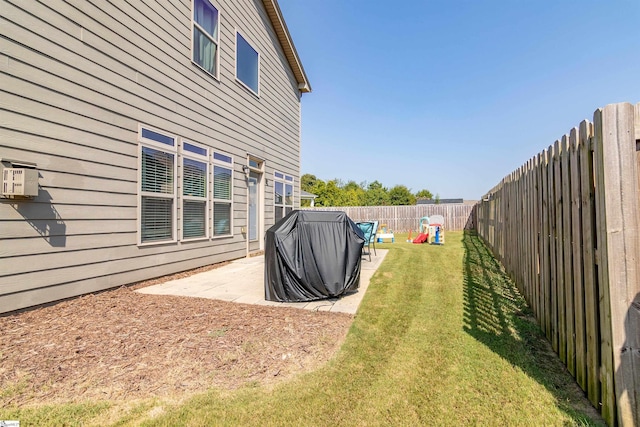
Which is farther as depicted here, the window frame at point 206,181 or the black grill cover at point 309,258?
the window frame at point 206,181

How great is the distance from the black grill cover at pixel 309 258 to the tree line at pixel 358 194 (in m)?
23.4

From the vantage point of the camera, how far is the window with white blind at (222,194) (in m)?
6.65

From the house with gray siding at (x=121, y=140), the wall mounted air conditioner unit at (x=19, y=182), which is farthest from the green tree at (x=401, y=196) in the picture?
the wall mounted air conditioner unit at (x=19, y=182)

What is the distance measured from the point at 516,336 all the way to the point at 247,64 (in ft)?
27.2

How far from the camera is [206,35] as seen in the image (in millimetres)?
6398

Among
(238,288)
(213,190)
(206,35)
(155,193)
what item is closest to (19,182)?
(155,193)

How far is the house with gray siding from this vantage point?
3.37 meters

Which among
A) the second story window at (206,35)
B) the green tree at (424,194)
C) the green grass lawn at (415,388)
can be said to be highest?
the green tree at (424,194)

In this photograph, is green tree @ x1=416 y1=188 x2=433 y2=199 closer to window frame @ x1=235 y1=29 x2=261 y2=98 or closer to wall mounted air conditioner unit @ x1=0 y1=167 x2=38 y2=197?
window frame @ x1=235 y1=29 x2=261 y2=98

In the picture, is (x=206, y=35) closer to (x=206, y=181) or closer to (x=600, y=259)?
(x=206, y=181)

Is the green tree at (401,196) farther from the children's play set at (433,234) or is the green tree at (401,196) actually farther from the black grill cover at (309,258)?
the black grill cover at (309,258)

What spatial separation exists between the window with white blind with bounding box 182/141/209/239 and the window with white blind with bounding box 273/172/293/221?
3404 millimetres

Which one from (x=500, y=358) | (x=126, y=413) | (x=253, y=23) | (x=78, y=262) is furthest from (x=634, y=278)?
(x=253, y=23)

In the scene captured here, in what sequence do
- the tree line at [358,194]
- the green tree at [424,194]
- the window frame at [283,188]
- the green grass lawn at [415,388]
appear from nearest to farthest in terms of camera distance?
the green grass lawn at [415,388]
the window frame at [283,188]
the tree line at [358,194]
the green tree at [424,194]
